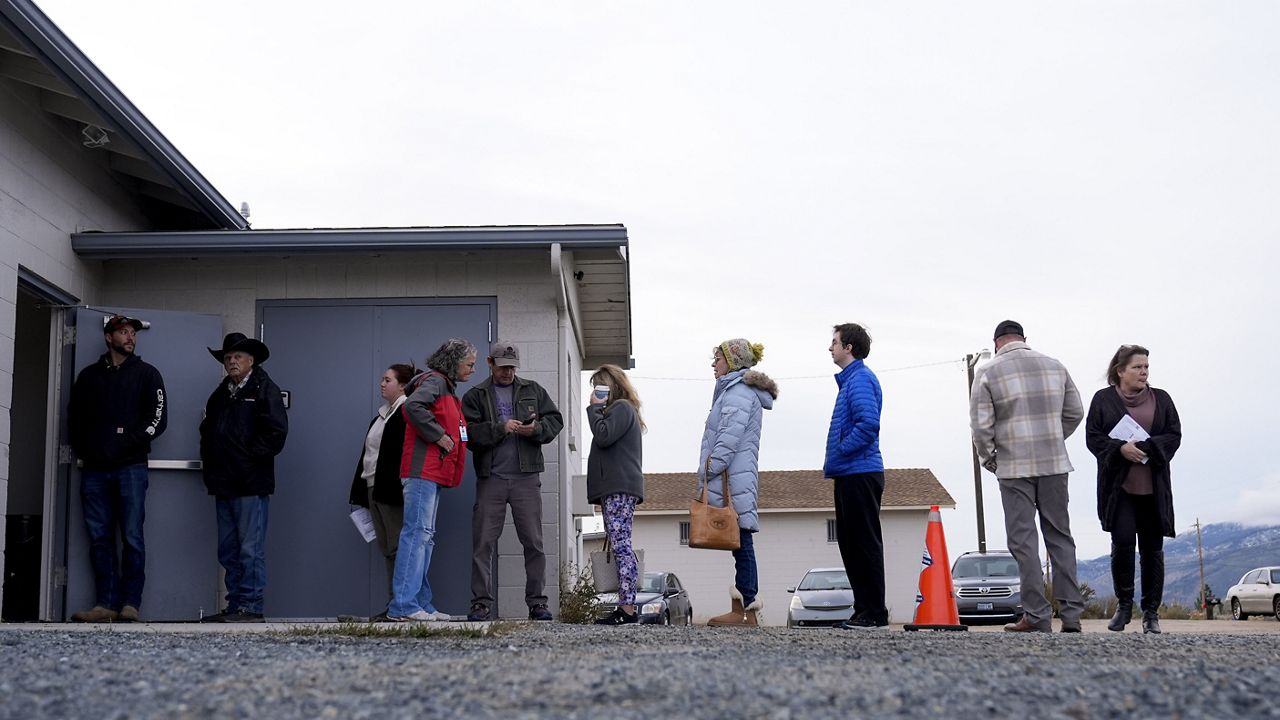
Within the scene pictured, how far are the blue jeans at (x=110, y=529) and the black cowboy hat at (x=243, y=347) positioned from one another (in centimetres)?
93

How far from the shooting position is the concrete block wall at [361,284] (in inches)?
380

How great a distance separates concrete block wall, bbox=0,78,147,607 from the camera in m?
8.16

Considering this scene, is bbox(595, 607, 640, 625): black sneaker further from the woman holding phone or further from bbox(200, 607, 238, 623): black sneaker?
bbox(200, 607, 238, 623): black sneaker

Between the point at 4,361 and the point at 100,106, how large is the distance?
1.73m

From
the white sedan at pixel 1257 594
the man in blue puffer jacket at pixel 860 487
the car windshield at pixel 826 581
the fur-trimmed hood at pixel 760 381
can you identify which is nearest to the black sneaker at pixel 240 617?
the fur-trimmed hood at pixel 760 381

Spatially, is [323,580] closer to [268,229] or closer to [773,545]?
[268,229]

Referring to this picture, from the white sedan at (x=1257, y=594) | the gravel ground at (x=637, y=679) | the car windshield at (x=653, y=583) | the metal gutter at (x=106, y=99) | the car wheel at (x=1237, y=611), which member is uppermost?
the metal gutter at (x=106, y=99)

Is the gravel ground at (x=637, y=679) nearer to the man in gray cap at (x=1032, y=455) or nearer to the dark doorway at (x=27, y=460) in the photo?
the man in gray cap at (x=1032, y=455)

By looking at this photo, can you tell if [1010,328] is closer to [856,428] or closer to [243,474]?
[856,428]

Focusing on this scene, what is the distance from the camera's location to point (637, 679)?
3707 mm

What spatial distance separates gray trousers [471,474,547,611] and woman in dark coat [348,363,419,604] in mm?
562

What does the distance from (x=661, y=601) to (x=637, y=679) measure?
39.8 ft

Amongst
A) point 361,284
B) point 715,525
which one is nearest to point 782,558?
point 361,284

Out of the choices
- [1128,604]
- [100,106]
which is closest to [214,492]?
[100,106]
